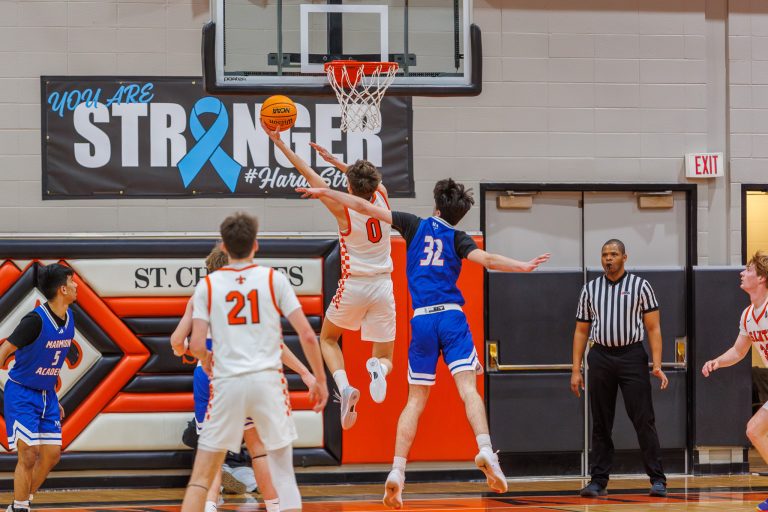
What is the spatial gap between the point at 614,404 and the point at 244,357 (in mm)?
4609

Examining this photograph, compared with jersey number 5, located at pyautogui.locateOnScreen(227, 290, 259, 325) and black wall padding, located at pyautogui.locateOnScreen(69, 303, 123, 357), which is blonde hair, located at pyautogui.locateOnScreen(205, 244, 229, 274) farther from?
black wall padding, located at pyautogui.locateOnScreen(69, 303, 123, 357)

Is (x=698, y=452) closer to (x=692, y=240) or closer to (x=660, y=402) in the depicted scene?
(x=660, y=402)

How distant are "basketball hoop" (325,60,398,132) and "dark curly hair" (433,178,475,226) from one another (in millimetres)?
1697

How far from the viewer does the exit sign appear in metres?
10.6

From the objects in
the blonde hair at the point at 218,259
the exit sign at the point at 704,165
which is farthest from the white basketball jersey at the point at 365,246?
the exit sign at the point at 704,165

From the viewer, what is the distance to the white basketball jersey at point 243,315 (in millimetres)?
5664

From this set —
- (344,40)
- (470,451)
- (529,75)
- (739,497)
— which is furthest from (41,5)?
(739,497)

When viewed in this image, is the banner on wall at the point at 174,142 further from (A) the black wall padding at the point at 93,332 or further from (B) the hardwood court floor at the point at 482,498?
(B) the hardwood court floor at the point at 482,498

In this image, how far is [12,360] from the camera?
31.6 feet

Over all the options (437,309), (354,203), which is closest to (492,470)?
(437,309)

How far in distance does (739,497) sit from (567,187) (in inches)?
128

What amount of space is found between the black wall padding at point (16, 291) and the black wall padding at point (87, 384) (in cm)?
88

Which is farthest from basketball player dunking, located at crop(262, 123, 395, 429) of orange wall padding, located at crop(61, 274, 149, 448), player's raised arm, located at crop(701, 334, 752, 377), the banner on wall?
player's raised arm, located at crop(701, 334, 752, 377)

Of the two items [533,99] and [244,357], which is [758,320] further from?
[244,357]
